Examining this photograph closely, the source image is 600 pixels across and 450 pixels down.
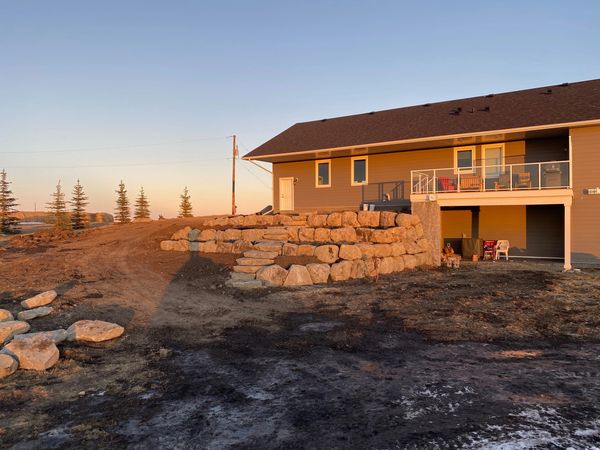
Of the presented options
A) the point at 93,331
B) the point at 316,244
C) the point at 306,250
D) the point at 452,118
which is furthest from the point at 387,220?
the point at 93,331

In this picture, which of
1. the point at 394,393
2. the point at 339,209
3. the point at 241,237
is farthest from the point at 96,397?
the point at 339,209

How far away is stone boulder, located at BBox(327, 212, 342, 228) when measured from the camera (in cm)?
1533

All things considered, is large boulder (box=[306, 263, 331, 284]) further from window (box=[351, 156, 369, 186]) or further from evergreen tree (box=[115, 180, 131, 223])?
evergreen tree (box=[115, 180, 131, 223])

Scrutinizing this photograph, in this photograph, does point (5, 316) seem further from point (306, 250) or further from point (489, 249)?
point (489, 249)

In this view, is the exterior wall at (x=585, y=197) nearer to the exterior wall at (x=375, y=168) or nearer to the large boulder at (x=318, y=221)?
the exterior wall at (x=375, y=168)

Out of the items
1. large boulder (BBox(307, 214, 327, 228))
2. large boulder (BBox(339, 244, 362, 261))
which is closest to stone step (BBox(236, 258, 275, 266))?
large boulder (BBox(339, 244, 362, 261))

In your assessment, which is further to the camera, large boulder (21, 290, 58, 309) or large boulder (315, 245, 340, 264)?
large boulder (315, 245, 340, 264)

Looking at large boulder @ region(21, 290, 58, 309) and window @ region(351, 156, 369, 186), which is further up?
window @ region(351, 156, 369, 186)

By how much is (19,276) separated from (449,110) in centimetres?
1879

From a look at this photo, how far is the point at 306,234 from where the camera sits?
48.2 ft

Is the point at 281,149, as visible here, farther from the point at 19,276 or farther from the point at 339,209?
the point at 19,276

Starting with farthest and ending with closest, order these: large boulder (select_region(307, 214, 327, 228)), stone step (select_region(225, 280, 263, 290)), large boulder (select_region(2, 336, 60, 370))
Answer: large boulder (select_region(307, 214, 327, 228))
stone step (select_region(225, 280, 263, 290))
large boulder (select_region(2, 336, 60, 370))

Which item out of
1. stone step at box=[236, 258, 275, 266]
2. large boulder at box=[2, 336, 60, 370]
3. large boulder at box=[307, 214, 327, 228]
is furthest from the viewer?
large boulder at box=[307, 214, 327, 228]

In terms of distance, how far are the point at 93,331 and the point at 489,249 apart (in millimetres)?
15888
